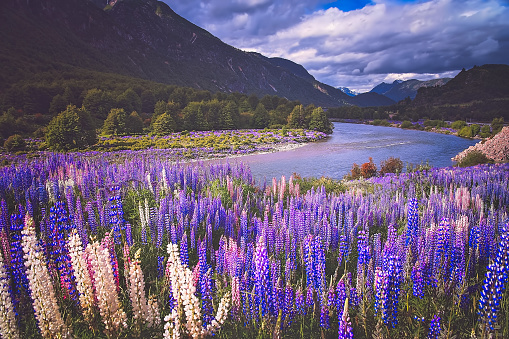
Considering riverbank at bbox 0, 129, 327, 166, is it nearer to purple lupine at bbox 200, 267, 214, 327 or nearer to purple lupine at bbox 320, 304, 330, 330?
purple lupine at bbox 200, 267, 214, 327

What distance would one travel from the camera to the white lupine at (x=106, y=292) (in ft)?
9.45

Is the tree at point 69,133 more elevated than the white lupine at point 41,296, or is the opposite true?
the tree at point 69,133

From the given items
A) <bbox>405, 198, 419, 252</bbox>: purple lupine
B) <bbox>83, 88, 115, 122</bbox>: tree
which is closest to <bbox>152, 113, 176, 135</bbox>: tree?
<bbox>83, 88, 115, 122</bbox>: tree

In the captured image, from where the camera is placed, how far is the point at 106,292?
9.51ft

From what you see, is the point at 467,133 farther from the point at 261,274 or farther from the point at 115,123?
the point at 261,274

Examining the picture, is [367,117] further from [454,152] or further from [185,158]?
[185,158]

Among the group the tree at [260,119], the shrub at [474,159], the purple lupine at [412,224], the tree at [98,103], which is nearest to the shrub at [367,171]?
the shrub at [474,159]

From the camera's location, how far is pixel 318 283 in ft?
13.5

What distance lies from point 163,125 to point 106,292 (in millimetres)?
34110

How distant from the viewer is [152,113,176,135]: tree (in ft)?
113

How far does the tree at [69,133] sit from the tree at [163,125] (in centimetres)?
1099

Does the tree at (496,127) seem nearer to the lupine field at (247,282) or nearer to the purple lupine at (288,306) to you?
the lupine field at (247,282)

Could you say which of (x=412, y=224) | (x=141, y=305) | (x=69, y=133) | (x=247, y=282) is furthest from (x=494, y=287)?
(x=69, y=133)

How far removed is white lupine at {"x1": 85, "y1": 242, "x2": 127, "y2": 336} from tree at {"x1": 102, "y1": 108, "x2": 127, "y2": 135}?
30062 mm
